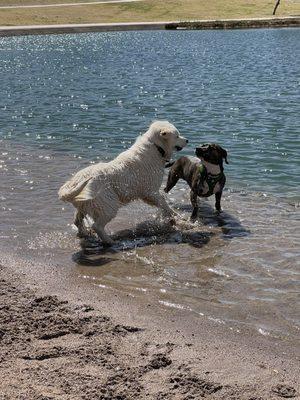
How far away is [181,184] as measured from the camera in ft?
35.8

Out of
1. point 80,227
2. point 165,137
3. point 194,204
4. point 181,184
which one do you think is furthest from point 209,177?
point 80,227

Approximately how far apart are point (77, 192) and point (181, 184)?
3336 mm

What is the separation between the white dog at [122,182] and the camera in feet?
26.1

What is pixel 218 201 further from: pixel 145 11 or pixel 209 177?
pixel 145 11

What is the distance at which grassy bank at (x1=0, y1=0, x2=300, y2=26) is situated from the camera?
206 feet

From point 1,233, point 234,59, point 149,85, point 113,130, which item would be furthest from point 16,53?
point 1,233

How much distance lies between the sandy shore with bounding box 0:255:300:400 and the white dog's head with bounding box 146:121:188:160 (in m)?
2.94

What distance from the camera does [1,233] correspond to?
27.8 ft

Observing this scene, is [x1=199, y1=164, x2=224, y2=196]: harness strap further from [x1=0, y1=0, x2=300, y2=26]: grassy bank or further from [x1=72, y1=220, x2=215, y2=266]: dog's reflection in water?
[x1=0, y1=0, x2=300, y2=26]: grassy bank

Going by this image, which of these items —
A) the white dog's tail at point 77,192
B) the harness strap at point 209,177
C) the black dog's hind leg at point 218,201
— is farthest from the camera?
the black dog's hind leg at point 218,201

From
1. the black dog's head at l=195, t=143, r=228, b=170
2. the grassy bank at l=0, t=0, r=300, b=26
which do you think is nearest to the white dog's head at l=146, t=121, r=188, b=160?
the black dog's head at l=195, t=143, r=228, b=170

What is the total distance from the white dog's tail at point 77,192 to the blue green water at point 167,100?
375cm

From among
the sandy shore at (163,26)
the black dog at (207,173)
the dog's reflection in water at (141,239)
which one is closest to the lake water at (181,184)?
the dog's reflection in water at (141,239)

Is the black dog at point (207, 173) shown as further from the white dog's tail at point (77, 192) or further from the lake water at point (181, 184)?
the white dog's tail at point (77, 192)
